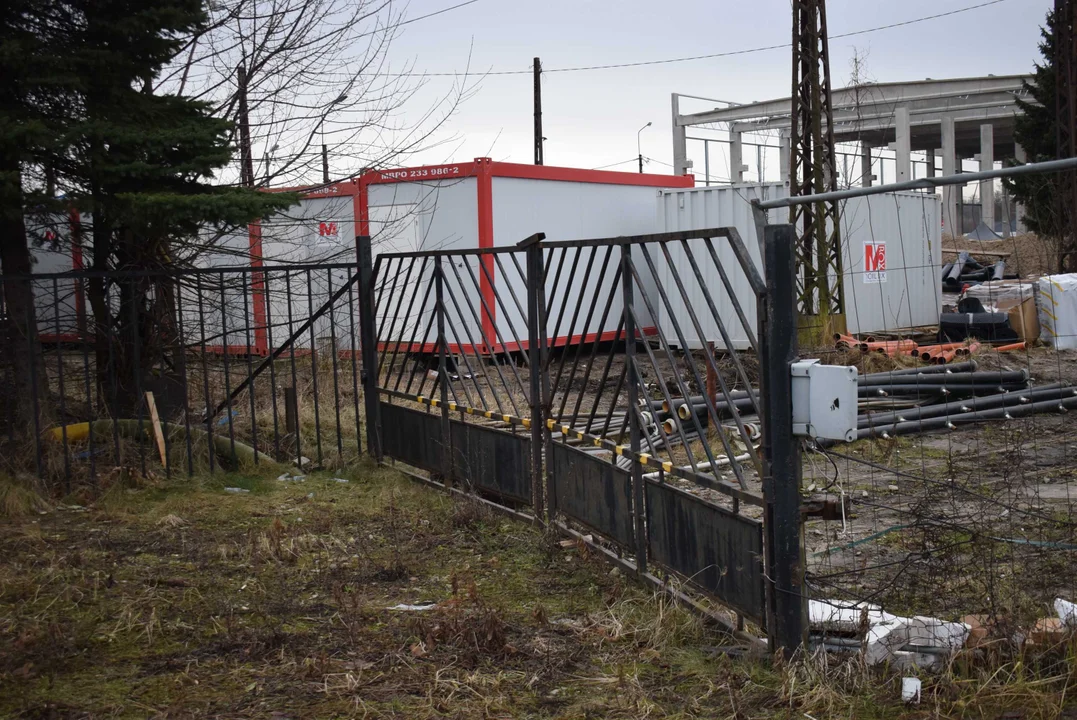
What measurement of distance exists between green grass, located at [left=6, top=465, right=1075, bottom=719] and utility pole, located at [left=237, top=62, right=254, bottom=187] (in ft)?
15.3

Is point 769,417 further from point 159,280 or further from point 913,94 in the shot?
point 913,94

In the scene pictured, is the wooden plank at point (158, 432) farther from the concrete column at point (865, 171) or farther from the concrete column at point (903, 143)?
the concrete column at point (903, 143)

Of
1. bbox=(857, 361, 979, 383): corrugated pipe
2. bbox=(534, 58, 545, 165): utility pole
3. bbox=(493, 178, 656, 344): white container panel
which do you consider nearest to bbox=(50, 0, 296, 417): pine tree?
bbox=(493, 178, 656, 344): white container panel

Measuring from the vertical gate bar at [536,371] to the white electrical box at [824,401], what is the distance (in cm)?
276

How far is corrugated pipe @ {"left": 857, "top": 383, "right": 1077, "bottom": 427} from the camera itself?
9.97 meters

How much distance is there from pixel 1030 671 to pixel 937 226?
18.1 metres

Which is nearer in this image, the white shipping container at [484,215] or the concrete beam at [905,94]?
the white shipping container at [484,215]

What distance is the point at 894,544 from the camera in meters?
6.12

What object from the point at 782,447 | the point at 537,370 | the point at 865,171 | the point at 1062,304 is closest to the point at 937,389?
the point at 1062,304

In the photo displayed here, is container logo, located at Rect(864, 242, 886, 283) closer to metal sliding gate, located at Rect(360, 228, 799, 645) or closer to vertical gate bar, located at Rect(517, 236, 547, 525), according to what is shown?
metal sliding gate, located at Rect(360, 228, 799, 645)

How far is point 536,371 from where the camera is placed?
21.9ft

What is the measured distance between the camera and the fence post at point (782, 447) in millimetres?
4039

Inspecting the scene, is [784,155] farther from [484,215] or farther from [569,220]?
[484,215]

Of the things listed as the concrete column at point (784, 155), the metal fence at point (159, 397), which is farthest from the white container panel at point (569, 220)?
the concrete column at point (784, 155)
